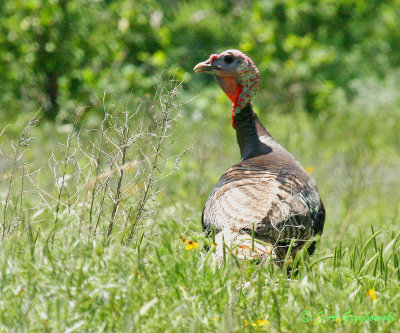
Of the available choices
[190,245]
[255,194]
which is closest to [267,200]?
[255,194]

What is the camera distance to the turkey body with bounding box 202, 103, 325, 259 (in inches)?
136

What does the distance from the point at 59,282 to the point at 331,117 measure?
5.76 meters

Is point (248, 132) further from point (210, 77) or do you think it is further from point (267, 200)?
Answer: point (210, 77)

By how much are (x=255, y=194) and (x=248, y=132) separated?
87 cm

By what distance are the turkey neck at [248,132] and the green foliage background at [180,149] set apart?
13.5 inches

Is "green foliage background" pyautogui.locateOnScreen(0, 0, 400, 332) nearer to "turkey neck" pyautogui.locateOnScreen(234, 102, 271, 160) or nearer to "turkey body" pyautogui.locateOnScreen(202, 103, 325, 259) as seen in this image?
"turkey body" pyautogui.locateOnScreen(202, 103, 325, 259)

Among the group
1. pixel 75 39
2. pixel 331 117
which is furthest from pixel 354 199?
pixel 75 39

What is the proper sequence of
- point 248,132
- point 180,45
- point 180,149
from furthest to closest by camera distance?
point 180,45, point 180,149, point 248,132

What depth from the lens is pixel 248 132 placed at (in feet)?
14.5

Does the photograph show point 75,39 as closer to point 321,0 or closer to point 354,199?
point 321,0

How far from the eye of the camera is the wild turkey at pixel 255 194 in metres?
3.40

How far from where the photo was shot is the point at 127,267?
2.85 meters

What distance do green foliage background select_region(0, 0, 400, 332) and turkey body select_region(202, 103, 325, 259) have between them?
0.19 metres

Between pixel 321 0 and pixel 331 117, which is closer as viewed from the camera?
pixel 331 117
